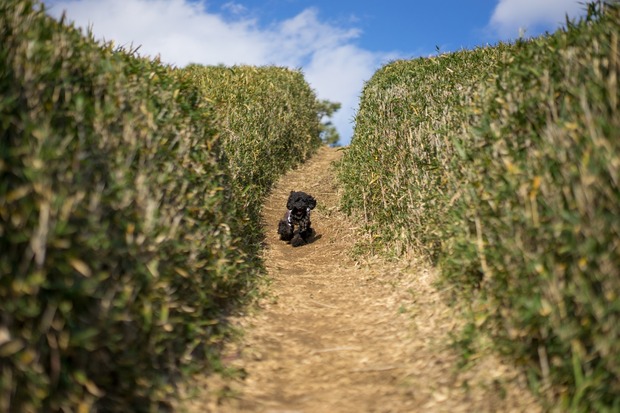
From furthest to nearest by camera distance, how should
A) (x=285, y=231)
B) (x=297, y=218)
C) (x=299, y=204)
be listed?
(x=285, y=231)
(x=297, y=218)
(x=299, y=204)

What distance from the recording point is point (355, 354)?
20.7ft

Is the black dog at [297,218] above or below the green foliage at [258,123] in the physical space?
below

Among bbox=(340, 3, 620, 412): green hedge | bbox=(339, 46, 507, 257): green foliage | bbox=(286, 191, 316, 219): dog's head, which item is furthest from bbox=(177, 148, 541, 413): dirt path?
bbox=(286, 191, 316, 219): dog's head

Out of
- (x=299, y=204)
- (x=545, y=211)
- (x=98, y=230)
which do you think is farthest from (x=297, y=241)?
(x=98, y=230)

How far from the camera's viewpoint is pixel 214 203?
7512mm

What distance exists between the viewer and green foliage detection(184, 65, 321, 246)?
12.2 meters

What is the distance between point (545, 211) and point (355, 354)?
8.76ft

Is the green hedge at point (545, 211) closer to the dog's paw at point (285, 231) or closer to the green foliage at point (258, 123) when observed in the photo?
the dog's paw at point (285, 231)

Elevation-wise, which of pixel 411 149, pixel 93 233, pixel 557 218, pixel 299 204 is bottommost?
pixel 93 233

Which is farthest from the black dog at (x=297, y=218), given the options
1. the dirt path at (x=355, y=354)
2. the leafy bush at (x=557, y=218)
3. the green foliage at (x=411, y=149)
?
the leafy bush at (x=557, y=218)

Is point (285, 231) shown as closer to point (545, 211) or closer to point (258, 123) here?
point (258, 123)

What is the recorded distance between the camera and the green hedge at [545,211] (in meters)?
4.25

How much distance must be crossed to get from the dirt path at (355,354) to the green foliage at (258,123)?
223 centimetres

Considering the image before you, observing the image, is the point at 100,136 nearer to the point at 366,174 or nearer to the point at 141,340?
the point at 141,340
